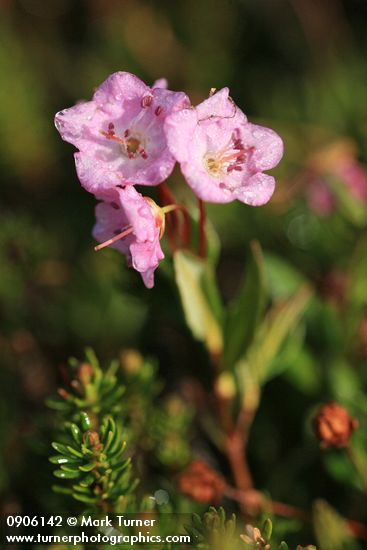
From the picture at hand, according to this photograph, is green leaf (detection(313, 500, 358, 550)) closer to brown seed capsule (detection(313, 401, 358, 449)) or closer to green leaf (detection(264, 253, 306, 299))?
→ brown seed capsule (detection(313, 401, 358, 449))

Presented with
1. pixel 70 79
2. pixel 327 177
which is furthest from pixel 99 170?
pixel 70 79

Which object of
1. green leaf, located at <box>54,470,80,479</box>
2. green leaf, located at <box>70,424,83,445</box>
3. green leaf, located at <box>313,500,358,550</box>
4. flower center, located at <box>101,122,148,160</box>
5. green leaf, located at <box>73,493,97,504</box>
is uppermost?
flower center, located at <box>101,122,148,160</box>

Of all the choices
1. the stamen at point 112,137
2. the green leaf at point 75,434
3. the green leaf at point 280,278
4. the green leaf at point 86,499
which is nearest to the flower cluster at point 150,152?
the stamen at point 112,137

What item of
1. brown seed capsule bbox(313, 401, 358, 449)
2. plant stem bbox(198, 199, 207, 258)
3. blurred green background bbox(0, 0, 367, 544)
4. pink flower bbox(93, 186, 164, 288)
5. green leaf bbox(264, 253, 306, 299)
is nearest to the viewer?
pink flower bbox(93, 186, 164, 288)

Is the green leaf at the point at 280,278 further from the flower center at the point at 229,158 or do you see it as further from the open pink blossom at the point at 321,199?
the flower center at the point at 229,158

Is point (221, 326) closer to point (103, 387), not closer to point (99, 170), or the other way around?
point (103, 387)

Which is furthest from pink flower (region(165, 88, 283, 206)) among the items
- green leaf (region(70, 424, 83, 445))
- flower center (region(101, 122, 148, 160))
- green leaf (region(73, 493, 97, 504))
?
green leaf (region(73, 493, 97, 504))

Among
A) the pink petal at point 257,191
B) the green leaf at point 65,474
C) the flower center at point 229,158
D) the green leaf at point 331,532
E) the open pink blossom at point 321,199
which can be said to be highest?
the flower center at point 229,158

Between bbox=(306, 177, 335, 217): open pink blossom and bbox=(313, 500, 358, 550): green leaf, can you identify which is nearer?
bbox=(313, 500, 358, 550): green leaf
